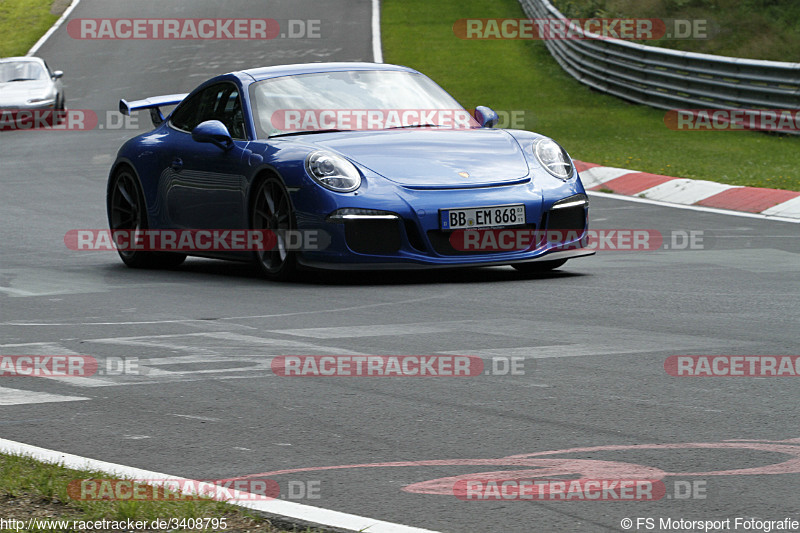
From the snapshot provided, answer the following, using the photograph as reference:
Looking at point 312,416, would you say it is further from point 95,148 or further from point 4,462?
point 95,148

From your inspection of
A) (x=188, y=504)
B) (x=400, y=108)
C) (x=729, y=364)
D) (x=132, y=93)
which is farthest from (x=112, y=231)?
(x=132, y=93)

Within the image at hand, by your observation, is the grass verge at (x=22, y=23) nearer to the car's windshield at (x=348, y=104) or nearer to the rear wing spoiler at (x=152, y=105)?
the rear wing spoiler at (x=152, y=105)

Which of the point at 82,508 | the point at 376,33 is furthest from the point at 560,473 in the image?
the point at 376,33

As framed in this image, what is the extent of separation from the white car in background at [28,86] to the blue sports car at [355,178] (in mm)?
16409

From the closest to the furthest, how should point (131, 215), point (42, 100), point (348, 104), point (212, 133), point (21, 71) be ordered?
1. point (212, 133)
2. point (348, 104)
3. point (131, 215)
4. point (42, 100)
5. point (21, 71)

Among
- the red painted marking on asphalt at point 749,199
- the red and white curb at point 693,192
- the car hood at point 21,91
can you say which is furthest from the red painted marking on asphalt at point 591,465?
the car hood at point 21,91

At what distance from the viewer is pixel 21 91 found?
26.9 metres

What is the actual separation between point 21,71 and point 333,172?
20652 millimetres

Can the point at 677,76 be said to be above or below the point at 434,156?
below

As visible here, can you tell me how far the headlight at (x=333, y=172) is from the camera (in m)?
8.76

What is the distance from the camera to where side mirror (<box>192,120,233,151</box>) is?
9523 mm

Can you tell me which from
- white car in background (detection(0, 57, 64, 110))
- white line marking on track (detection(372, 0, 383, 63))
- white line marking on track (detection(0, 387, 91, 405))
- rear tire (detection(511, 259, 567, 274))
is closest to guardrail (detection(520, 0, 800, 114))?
white line marking on track (detection(372, 0, 383, 63))

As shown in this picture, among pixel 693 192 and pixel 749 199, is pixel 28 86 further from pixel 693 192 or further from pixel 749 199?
pixel 749 199

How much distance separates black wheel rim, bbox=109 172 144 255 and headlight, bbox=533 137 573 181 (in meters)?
3.16
